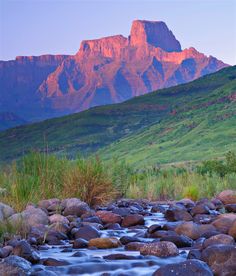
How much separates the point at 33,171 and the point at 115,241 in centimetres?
476

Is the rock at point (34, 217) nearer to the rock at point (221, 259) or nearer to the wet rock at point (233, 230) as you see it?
the wet rock at point (233, 230)

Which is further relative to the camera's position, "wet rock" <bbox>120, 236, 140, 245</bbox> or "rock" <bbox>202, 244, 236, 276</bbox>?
"wet rock" <bbox>120, 236, 140, 245</bbox>

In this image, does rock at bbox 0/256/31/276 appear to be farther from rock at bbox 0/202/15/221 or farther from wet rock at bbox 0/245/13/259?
rock at bbox 0/202/15/221

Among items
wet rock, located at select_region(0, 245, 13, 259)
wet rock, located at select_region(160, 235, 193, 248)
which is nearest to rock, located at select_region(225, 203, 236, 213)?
wet rock, located at select_region(160, 235, 193, 248)

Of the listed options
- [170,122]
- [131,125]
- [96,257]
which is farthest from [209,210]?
[131,125]

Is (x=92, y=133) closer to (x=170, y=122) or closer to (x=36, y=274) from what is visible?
(x=170, y=122)

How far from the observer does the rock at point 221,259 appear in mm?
6195

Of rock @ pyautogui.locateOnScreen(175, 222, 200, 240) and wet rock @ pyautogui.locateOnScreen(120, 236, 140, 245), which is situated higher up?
rock @ pyautogui.locateOnScreen(175, 222, 200, 240)

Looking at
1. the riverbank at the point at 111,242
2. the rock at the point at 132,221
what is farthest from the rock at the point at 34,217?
the rock at the point at 132,221

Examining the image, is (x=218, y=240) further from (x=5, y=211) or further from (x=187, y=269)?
(x=5, y=211)

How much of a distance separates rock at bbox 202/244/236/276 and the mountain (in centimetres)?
4801

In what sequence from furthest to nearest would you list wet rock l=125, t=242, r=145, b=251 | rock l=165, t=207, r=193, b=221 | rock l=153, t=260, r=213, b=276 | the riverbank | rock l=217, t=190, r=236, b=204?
rock l=217, t=190, r=236, b=204
rock l=165, t=207, r=193, b=221
wet rock l=125, t=242, r=145, b=251
the riverbank
rock l=153, t=260, r=213, b=276

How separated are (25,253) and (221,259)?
8.12 ft

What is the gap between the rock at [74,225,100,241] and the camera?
29.2 feet
